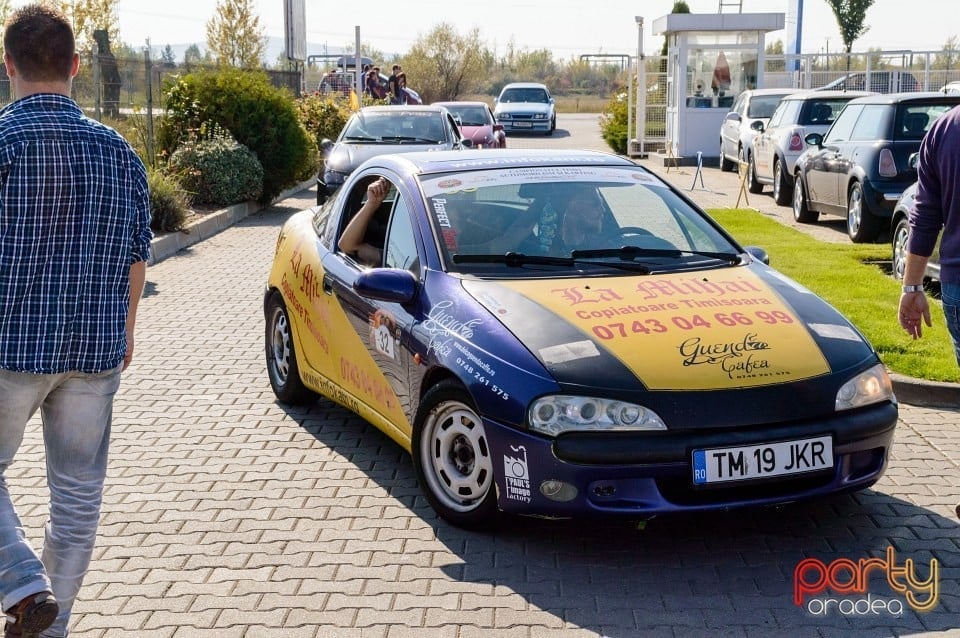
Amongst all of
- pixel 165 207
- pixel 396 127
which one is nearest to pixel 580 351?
pixel 165 207

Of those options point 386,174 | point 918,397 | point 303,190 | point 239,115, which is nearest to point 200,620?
point 386,174

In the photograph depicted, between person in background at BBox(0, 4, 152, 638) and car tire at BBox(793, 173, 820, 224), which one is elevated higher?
person in background at BBox(0, 4, 152, 638)

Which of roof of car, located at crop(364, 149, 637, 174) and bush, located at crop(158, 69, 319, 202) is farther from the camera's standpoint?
bush, located at crop(158, 69, 319, 202)

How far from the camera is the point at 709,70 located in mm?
29875

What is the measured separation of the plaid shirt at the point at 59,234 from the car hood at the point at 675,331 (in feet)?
5.84

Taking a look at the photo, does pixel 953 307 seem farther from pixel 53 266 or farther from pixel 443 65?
pixel 443 65

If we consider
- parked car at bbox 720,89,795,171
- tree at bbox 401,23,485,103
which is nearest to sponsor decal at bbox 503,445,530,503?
parked car at bbox 720,89,795,171

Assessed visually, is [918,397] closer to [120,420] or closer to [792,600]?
[792,600]

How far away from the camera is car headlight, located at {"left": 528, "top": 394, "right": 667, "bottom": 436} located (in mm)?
4688

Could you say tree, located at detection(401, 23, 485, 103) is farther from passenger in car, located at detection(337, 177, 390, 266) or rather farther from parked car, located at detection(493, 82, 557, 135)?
passenger in car, located at detection(337, 177, 390, 266)

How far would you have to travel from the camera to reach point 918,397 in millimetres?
7305

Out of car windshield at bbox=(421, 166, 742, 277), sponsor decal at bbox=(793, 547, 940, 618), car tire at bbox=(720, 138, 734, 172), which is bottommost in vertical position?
sponsor decal at bbox=(793, 547, 940, 618)

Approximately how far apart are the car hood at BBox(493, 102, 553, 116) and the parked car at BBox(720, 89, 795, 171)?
16248mm

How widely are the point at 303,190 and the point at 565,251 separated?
767 inches
